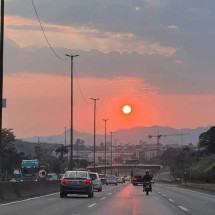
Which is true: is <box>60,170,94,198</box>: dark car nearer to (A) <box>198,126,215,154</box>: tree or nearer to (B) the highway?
(B) the highway

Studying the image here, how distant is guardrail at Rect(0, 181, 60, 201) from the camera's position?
28234mm

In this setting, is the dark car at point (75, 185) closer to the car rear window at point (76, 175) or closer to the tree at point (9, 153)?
the car rear window at point (76, 175)

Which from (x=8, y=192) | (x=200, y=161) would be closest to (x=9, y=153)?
(x=200, y=161)

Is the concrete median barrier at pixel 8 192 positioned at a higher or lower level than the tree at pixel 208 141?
lower

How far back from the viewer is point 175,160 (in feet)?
596

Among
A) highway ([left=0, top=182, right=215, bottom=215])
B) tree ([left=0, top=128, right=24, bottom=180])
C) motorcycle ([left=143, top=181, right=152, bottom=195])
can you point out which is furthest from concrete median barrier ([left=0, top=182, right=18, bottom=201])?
tree ([left=0, top=128, right=24, bottom=180])

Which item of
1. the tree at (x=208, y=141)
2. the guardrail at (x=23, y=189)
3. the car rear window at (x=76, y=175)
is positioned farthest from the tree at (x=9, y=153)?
the car rear window at (x=76, y=175)

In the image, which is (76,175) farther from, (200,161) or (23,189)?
(200,161)

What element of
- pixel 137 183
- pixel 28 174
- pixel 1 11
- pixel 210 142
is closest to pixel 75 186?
pixel 1 11

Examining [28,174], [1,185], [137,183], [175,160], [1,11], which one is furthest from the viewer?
[175,160]

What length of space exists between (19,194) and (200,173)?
254ft

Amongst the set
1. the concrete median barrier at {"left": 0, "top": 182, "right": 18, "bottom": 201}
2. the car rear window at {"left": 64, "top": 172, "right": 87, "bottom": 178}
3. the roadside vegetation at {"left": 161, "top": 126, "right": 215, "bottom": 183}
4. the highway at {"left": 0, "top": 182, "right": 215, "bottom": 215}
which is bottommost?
the highway at {"left": 0, "top": 182, "right": 215, "bottom": 215}

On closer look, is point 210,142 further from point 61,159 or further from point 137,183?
point 137,183

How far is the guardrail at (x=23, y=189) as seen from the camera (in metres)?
28.2
